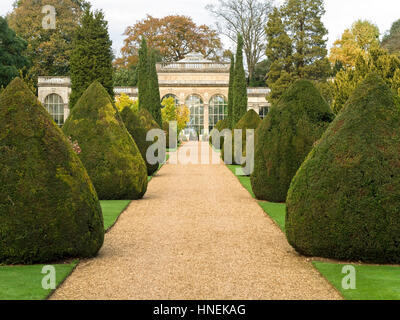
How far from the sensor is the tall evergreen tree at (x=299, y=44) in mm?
41156

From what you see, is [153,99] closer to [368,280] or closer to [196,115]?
[196,115]

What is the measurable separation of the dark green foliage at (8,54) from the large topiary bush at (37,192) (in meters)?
32.2

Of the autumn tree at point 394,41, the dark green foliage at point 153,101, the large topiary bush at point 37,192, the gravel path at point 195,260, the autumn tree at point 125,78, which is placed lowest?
the gravel path at point 195,260

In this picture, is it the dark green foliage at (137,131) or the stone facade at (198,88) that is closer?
the dark green foliage at (137,131)

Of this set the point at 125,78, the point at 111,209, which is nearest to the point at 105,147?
the point at 111,209

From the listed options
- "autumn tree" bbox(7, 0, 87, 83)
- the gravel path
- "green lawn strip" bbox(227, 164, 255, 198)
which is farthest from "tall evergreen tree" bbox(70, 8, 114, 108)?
"autumn tree" bbox(7, 0, 87, 83)

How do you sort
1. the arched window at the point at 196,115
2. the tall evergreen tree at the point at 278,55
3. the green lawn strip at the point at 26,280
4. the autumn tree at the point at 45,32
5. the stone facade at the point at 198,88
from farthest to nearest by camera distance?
the arched window at the point at 196,115 < the stone facade at the point at 198,88 < the autumn tree at the point at 45,32 < the tall evergreen tree at the point at 278,55 < the green lawn strip at the point at 26,280

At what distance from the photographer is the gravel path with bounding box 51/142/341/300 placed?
19.7 feet

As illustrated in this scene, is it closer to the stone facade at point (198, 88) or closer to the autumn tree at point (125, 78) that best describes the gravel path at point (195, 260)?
the stone facade at point (198, 88)

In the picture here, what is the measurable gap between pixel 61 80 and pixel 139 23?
40.0 ft

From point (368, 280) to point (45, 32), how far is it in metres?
51.8

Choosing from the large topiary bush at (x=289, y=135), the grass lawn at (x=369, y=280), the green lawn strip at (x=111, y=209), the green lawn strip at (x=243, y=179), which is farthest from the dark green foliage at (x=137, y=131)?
the grass lawn at (x=369, y=280)

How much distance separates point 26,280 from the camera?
248 inches

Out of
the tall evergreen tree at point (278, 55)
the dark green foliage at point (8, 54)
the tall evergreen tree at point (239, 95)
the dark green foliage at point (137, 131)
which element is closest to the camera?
the dark green foliage at point (137, 131)
